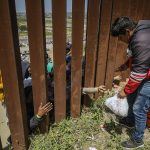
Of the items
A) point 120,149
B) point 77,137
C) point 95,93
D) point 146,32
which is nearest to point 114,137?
point 120,149

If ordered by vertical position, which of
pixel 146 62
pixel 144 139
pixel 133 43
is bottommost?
pixel 144 139

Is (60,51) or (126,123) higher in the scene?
(60,51)

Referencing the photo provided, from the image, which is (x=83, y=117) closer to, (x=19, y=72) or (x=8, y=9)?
(x=19, y=72)

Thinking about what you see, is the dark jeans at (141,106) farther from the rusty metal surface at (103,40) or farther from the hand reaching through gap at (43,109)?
the hand reaching through gap at (43,109)

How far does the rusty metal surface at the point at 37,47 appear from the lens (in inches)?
122

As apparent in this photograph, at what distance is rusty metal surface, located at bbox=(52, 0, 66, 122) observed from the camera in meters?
3.33

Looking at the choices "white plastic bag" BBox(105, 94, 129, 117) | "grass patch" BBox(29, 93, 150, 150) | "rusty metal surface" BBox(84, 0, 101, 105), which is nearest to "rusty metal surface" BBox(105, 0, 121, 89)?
"rusty metal surface" BBox(84, 0, 101, 105)

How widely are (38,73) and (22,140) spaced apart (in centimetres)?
102

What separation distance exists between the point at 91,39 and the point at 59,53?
2.12 feet

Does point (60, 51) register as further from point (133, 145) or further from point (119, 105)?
point (133, 145)

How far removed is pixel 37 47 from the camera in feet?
10.8

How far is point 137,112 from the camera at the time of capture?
3488mm

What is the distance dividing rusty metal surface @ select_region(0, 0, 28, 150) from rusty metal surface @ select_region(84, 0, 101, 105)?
122cm

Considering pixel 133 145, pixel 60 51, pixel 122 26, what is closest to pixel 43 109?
pixel 60 51
